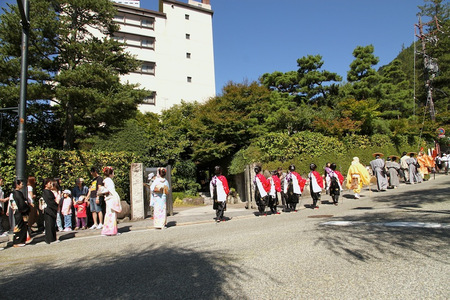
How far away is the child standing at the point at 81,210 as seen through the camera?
1066cm

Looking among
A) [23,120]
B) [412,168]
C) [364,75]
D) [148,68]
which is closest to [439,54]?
[364,75]

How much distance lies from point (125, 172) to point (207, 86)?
28.1 m

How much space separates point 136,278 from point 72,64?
1400cm

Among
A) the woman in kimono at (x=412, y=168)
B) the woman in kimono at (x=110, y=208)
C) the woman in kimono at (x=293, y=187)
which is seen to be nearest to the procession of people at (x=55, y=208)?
the woman in kimono at (x=110, y=208)

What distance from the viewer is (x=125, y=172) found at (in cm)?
1422

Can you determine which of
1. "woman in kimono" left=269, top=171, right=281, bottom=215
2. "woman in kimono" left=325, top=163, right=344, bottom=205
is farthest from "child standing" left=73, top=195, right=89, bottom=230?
"woman in kimono" left=325, top=163, right=344, bottom=205

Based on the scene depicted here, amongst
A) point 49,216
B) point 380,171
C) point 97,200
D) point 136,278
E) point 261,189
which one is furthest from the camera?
point 380,171

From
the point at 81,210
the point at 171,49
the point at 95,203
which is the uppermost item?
the point at 171,49

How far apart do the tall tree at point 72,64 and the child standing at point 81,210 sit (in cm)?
543

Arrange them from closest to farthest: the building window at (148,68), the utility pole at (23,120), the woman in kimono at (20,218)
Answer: the woman in kimono at (20,218) < the utility pole at (23,120) < the building window at (148,68)

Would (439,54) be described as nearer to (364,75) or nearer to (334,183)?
(364,75)

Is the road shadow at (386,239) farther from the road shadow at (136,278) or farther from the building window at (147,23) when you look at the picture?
the building window at (147,23)

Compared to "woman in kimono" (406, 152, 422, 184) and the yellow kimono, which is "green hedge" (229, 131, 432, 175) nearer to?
"woman in kimono" (406, 152, 422, 184)

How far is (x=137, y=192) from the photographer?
12.9 meters
